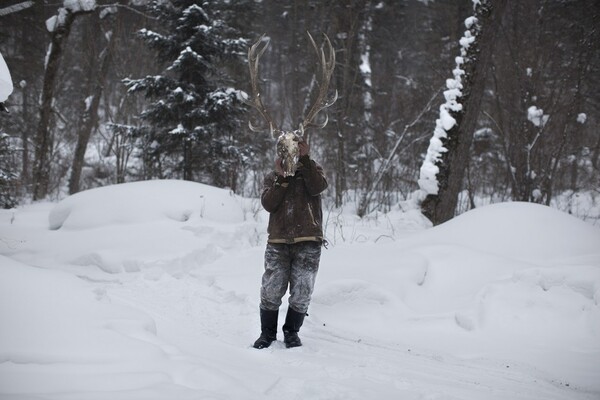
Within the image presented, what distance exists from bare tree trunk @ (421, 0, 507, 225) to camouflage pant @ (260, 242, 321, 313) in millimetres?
4381

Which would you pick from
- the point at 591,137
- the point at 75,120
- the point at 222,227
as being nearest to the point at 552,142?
the point at 591,137

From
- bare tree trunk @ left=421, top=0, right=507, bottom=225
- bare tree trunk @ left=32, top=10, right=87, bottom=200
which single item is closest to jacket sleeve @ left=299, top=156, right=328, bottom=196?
bare tree trunk @ left=421, top=0, right=507, bottom=225

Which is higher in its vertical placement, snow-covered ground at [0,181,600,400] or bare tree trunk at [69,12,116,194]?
bare tree trunk at [69,12,116,194]

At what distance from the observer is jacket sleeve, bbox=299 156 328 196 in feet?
12.0

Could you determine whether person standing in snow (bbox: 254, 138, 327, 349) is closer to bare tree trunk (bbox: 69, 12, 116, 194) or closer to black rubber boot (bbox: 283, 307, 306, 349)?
black rubber boot (bbox: 283, 307, 306, 349)

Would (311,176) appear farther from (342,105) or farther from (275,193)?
(342,105)

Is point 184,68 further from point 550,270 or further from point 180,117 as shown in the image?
point 550,270

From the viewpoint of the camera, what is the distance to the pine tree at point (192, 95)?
9.66 meters

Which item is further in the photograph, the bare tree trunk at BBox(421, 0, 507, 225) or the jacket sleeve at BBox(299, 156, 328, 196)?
the bare tree trunk at BBox(421, 0, 507, 225)

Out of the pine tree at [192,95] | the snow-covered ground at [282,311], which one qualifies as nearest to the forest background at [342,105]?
the pine tree at [192,95]


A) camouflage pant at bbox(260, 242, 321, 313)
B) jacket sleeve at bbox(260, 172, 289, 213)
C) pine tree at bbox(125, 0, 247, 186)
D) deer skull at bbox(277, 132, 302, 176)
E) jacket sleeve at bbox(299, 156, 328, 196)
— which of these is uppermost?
pine tree at bbox(125, 0, 247, 186)

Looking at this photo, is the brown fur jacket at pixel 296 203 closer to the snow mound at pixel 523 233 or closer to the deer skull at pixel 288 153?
the deer skull at pixel 288 153

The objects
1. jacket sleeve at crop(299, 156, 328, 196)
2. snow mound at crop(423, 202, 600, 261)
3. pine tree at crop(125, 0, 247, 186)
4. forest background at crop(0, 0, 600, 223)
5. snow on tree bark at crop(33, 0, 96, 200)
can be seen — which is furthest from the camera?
snow on tree bark at crop(33, 0, 96, 200)

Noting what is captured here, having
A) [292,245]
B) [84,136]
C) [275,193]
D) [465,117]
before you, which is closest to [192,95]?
[84,136]
